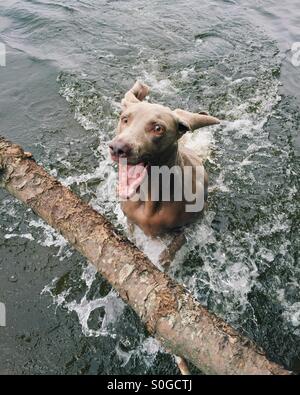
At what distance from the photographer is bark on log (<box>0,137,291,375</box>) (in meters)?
2.82

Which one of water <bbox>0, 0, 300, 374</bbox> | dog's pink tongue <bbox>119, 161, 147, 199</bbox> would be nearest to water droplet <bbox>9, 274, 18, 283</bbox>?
water <bbox>0, 0, 300, 374</bbox>

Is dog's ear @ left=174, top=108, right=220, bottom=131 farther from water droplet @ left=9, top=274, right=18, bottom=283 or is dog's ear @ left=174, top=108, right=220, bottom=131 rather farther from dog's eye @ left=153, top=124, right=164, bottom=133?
water droplet @ left=9, top=274, right=18, bottom=283

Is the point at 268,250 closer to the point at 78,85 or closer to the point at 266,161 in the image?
the point at 266,161

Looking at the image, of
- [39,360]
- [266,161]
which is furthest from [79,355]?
[266,161]

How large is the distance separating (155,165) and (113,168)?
236cm

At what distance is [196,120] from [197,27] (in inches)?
266

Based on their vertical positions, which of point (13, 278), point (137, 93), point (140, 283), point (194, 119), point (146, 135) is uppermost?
point (146, 135)

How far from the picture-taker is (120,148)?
142 inches

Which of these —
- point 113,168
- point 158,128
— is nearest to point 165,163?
point 158,128

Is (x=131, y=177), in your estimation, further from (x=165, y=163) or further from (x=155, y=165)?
(x=165, y=163)

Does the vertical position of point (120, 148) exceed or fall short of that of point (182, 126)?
it exceeds it

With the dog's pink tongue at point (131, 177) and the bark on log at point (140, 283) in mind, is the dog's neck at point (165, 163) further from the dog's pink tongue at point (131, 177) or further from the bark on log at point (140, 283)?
the bark on log at point (140, 283)

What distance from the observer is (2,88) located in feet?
27.0

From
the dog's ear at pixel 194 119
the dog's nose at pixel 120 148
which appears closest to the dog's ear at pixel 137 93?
the dog's ear at pixel 194 119
